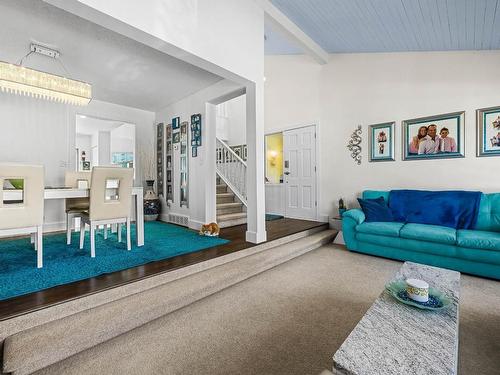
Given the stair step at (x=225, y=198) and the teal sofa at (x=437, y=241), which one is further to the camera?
the stair step at (x=225, y=198)

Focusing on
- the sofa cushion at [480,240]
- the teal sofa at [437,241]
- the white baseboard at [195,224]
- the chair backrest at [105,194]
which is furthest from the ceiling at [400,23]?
the white baseboard at [195,224]

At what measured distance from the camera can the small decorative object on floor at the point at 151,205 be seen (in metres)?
5.49

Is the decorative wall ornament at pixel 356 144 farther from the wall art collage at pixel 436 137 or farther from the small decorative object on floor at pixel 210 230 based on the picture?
the small decorative object on floor at pixel 210 230

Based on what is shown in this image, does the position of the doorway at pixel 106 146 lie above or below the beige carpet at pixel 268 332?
above

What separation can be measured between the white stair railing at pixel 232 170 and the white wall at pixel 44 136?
9.34 feet

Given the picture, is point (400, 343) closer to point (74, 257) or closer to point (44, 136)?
point (74, 257)

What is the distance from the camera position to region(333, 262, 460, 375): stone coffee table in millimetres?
1025

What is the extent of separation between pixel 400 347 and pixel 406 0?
348 cm

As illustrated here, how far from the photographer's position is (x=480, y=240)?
2824mm

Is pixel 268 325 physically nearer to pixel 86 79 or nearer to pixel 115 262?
pixel 115 262

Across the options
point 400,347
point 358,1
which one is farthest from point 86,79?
point 400,347

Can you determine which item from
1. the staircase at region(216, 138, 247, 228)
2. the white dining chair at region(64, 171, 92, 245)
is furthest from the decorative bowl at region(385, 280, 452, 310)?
the white dining chair at region(64, 171, 92, 245)

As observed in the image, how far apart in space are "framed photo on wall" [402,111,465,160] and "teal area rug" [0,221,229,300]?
352 centimetres

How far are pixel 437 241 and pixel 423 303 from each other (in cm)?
204
